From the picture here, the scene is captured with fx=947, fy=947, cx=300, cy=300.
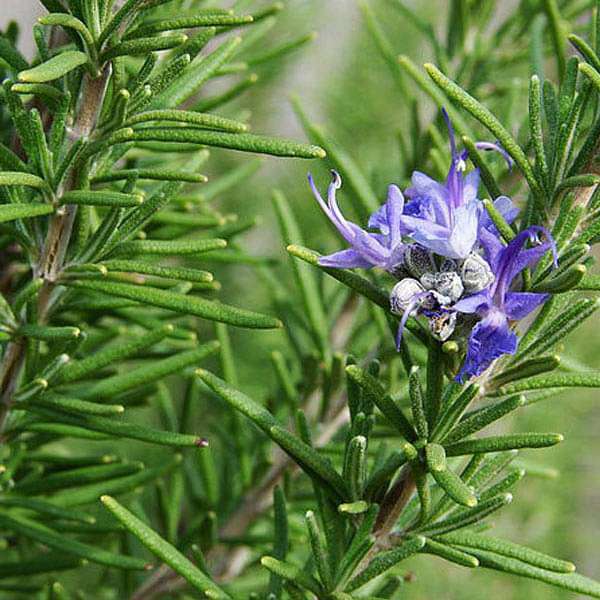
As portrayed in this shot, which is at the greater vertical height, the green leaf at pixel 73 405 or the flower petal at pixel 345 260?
the flower petal at pixel 345 260

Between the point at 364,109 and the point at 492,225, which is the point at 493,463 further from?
the point at 364,109

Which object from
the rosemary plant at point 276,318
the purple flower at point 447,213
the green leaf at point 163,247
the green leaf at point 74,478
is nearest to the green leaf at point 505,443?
the rosemary plant at point 276,318

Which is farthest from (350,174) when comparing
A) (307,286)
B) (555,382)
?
(555,382)

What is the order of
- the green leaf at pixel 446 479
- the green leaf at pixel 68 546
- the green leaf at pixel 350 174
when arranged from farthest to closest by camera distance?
the green leaf at pixel 350 174 → the green leaf at pixel 68 546 → the green leaf at pixel 446 479

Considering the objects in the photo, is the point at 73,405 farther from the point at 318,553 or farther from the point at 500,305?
the point at 500,305

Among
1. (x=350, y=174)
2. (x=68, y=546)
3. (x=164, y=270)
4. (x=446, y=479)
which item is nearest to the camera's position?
(x=446, y=479)

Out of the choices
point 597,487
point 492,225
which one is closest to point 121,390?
point 492,225

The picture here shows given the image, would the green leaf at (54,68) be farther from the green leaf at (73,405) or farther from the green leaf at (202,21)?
the green leaf at (73,405)
